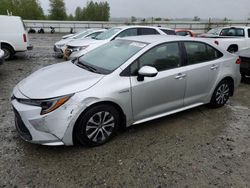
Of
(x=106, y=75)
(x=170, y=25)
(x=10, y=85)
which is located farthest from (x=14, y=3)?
(x=106, y=75)

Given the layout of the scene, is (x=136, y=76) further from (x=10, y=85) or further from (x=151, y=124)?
(x=10, y=85)

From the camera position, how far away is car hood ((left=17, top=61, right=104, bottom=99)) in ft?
8.70

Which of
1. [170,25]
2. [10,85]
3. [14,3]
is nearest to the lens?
[10,85]

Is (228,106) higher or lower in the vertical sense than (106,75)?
lower

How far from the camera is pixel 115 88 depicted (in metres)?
2.87

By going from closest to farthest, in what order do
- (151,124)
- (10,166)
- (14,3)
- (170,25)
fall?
(10,166) < (151,124) < (170,25) < (14,3)

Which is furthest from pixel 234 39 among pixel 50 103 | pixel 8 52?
pixel 8 52

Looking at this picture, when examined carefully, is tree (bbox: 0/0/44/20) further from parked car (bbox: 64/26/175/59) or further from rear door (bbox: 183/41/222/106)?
rear door (bbox: 183/41/222/106)

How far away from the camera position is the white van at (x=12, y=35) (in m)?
8.40

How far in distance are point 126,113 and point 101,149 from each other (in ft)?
2.01

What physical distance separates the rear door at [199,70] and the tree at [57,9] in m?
51.4

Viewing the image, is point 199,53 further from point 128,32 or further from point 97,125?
point 128,32

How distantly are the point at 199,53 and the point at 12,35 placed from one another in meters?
7.72

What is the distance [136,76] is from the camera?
10.0 feet
